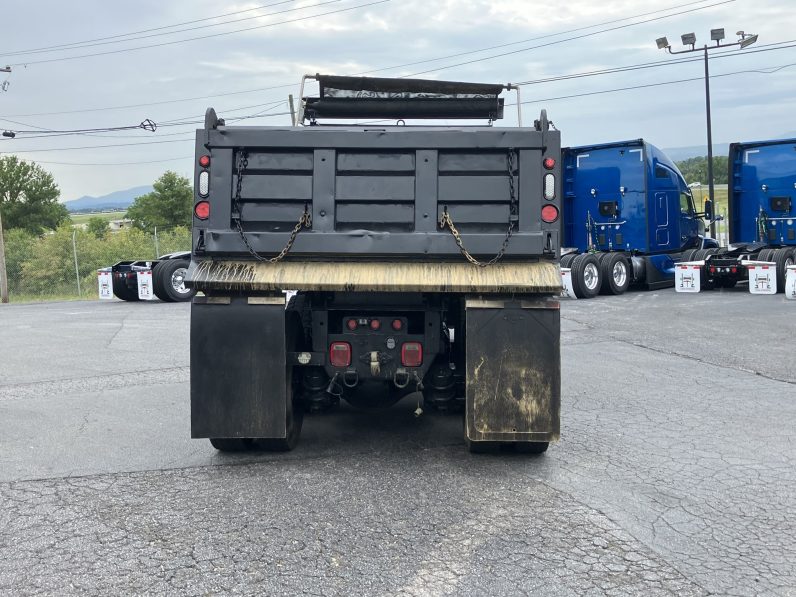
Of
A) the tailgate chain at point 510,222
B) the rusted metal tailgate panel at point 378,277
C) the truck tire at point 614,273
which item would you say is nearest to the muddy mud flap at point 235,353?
the rusted metal tailgate panel at point 378,277

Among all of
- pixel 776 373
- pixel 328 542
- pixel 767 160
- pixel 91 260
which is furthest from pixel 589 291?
pixel 91 260

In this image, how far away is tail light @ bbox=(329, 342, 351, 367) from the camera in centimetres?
574

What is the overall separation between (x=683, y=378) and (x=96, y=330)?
997 cm

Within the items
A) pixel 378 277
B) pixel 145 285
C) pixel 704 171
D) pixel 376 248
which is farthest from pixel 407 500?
pixel 704 171

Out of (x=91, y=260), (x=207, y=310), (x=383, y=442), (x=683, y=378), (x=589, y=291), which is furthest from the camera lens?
(x=91, y=260)

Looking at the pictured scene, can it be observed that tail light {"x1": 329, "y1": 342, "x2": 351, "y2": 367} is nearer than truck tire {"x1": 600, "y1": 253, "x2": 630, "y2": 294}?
Yes

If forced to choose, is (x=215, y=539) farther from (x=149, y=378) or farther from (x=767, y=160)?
(x=767, y=160)

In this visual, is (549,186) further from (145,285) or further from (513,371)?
(145,285)

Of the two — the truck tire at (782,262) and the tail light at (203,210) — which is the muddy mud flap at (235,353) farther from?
the truck tire at (782,262)

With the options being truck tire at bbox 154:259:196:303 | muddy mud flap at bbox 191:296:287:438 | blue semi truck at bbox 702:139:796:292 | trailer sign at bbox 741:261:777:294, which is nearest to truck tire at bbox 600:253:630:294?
blue semi truck at bbox 702:139:796:292

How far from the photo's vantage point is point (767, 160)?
64.0ft

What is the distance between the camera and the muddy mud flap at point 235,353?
17.8 ft

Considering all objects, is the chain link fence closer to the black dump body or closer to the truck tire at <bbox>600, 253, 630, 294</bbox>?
the truck tire at <bbox>600, 253, 630, 294</bbox>

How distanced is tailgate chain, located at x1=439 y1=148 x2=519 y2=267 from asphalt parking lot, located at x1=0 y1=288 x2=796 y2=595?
139 cm
